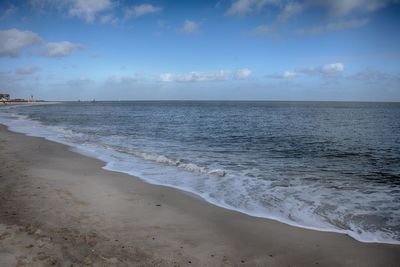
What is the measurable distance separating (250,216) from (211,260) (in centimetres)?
245

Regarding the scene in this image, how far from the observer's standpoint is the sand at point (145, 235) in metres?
4.95

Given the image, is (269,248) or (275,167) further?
(275,167)

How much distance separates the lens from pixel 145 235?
586cm

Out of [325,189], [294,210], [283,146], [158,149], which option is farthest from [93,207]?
[283,146]

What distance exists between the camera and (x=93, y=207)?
7.43 meters

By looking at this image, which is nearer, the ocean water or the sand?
the sand

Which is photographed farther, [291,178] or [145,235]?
[291,178]

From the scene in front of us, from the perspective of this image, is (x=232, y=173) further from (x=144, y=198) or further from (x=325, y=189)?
(x=144, y=198)

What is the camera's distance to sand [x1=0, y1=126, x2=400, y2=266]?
495 cm

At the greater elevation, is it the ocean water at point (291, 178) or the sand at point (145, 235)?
the sand at point (145, 235)

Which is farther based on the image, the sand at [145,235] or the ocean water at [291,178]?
the ocean water at [291,178]

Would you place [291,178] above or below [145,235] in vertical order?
below

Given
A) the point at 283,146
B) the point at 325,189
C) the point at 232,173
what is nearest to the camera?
the point at 325,189

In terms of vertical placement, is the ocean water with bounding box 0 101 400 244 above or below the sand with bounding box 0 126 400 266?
below
